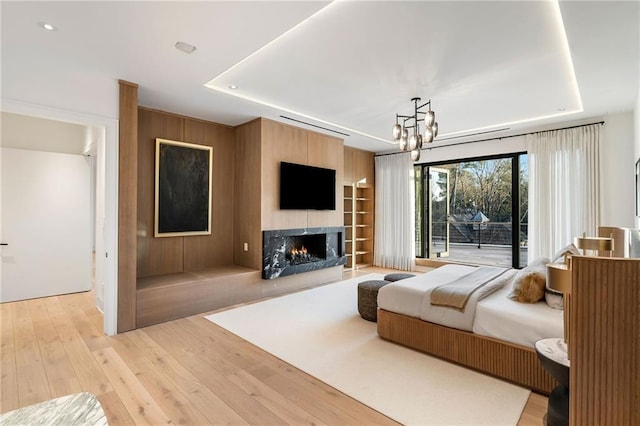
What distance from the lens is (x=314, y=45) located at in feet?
9.18

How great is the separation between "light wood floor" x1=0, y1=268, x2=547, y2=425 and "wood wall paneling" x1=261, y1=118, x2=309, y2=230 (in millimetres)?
1989

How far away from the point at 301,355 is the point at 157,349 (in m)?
1.44

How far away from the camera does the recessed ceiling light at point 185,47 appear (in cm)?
271

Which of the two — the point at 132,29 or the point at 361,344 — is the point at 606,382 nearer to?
the point at 361,344

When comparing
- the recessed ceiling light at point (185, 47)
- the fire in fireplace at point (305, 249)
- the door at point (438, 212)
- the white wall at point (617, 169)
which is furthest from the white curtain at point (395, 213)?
the recessed ceiling light at point (185, 47)

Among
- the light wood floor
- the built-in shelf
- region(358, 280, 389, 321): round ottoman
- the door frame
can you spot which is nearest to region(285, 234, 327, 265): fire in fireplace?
the built-in shelf

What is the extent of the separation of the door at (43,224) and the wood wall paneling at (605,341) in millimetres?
6139

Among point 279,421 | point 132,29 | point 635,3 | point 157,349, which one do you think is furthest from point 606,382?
point 132,29

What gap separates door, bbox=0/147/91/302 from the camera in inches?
175

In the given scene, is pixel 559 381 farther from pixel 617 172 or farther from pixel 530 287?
pixel 617 172

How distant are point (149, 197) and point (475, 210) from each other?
6.14m

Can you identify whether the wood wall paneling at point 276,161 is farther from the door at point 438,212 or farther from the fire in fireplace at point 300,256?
the door at point 438,212

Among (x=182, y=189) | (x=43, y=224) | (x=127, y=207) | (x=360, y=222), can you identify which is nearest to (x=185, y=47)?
(x=127, y=207)

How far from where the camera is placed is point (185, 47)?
9.09ft
